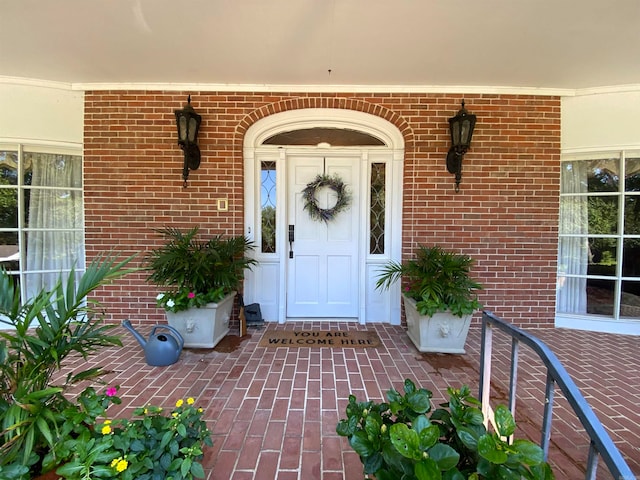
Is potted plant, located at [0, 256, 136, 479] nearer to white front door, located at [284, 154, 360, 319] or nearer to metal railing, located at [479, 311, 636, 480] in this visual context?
metal railing, located at [479, 311, 636, 480]

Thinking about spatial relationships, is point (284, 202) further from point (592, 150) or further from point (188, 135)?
point (592, 150)

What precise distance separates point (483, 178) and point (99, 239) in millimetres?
4439

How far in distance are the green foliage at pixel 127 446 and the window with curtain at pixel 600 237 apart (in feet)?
13.7

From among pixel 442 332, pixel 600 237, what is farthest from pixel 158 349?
pixel 600 237

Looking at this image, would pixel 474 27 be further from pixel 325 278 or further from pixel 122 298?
pixel 122 298

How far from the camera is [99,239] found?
3439 mm

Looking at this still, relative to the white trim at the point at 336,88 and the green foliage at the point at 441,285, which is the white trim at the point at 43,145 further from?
the green foliage at the point at 441,285

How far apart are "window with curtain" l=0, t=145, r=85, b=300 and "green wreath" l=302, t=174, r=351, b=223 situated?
269 cm


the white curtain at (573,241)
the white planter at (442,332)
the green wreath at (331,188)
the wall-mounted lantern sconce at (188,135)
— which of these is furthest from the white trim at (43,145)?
the white curtain at (573,241)

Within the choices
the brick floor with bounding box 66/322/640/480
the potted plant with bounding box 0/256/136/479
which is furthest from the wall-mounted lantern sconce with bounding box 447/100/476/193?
the potted plant with bounding box 0/256/136/479

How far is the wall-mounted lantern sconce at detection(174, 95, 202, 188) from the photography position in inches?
121

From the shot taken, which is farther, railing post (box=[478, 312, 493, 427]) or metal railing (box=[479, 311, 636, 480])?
railing post (box=[478, 312, 493, 427])

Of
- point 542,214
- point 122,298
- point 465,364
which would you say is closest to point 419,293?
point 465,364

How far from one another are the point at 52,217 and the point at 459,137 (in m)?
4.66
